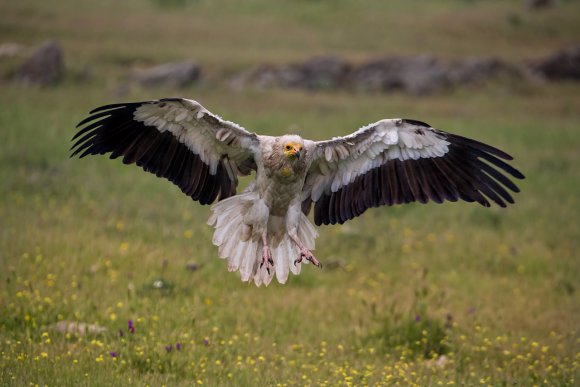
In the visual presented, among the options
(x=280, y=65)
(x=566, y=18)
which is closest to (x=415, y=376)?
(x=280, y=65)

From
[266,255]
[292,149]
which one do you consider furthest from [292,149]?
[266,255]

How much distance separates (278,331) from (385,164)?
1.81 m

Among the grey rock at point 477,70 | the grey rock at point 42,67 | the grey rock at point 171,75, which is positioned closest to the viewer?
the grey rock at point 42,67

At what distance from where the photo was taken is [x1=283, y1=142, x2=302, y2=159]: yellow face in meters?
7.31

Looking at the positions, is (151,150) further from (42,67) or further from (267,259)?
(42,67)

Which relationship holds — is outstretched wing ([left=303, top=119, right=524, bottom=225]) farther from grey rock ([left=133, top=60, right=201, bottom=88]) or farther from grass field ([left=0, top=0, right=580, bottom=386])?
grey rock ([left=133, top=60, right=201, bottom=88])

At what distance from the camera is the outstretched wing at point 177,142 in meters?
7.36

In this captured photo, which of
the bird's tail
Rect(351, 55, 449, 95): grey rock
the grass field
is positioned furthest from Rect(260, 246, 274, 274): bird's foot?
Rect(351, 55, 449, 95): grey rock

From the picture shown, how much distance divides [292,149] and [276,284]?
8.83 feet

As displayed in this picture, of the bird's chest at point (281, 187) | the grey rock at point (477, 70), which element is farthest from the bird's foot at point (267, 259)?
the grey rock at point (477, 70)

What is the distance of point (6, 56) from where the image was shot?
888 inches

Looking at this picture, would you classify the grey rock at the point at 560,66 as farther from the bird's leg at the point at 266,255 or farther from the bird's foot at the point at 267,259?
the bird's foot at the point at 267,259

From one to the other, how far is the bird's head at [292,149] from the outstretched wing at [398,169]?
1.23 feet

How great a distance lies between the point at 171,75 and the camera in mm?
21578
